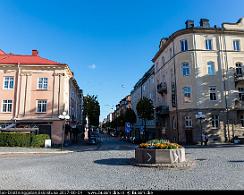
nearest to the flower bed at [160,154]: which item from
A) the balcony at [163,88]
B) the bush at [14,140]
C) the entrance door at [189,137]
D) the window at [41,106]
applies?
the bush at [14,140]

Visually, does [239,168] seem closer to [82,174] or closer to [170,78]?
[82,174]

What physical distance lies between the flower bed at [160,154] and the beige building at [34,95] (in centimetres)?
2103

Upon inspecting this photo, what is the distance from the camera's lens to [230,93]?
34.5m

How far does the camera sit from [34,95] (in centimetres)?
3419

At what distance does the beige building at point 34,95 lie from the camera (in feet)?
109

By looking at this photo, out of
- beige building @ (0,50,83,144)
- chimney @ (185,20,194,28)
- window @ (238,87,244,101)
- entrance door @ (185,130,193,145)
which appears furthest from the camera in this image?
chimney @ (185,20,194,28)

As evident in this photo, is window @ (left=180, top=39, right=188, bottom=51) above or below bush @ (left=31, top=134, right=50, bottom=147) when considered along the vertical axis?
above

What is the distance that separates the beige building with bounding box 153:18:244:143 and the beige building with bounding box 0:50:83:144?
54.7 feet

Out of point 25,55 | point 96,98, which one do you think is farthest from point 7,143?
point 96,98

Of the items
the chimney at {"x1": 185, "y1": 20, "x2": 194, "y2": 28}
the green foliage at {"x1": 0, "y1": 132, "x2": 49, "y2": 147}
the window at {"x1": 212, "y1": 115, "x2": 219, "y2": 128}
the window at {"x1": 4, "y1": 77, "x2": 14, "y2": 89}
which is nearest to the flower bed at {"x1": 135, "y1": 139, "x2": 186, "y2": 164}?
the green foliage at {"x1": 0, "y1": 132, "x2": 49, "y2": 147}

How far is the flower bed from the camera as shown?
1365cm

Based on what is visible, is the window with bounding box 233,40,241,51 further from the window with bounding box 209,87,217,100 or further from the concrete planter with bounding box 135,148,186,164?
the concrete planter with bounding box 135,148,186,164

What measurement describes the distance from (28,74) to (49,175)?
26.1m

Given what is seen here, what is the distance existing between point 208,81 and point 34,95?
80.8 ft
